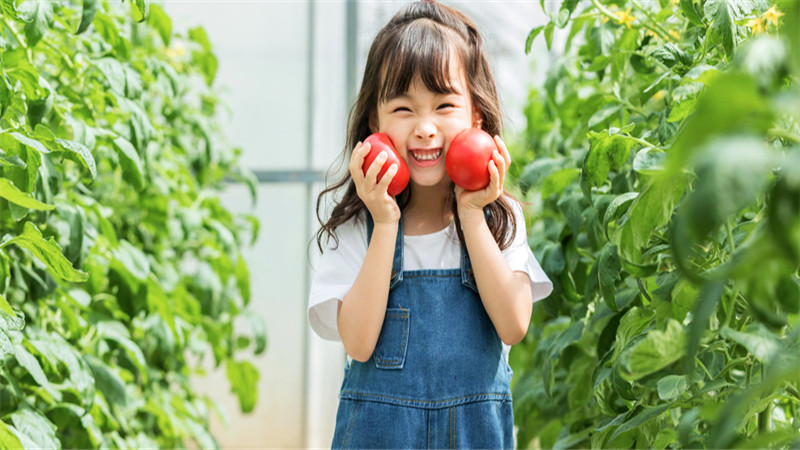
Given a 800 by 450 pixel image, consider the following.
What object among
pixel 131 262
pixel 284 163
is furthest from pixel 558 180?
pixel 284 163

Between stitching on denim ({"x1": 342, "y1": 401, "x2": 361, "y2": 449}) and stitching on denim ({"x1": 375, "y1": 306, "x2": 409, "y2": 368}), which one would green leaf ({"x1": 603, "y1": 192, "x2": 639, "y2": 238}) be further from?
stitching on denim ({"x1": 342, "y1": 401, "x2": 361, "y2": 449})

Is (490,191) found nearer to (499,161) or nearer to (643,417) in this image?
(499,161)

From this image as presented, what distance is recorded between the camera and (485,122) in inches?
56.0

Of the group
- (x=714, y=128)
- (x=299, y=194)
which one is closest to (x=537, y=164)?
(x=714, y=128)

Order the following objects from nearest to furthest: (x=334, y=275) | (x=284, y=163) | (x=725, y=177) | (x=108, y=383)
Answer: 1. (x=725, y=177)
2. (x=334, y=275)
3. (x=108, y=383)
4. (x=284, y=163)

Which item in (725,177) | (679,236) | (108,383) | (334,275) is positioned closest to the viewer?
(725,177)

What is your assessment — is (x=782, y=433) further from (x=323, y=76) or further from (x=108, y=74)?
(x=323, y=76)

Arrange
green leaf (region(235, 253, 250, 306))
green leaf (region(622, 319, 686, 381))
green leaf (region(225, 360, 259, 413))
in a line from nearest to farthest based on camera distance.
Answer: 1. green leaf (region(622, 319, 686, 381))
2. green leaf (region(235, 253, 250, 306))
3. green leaf (region(225, 360, 259, 413))

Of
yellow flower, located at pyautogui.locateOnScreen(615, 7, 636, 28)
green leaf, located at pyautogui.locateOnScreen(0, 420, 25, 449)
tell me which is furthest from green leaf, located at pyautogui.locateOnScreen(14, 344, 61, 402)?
yellow flower, located at pyautogui.locateOnScreen(615, 7, 636, 28)

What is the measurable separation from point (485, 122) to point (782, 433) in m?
0.84

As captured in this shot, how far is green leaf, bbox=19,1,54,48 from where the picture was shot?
130 cm

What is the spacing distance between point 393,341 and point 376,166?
0.85 feet

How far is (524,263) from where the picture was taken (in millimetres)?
1346

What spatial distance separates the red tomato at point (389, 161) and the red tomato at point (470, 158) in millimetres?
65
